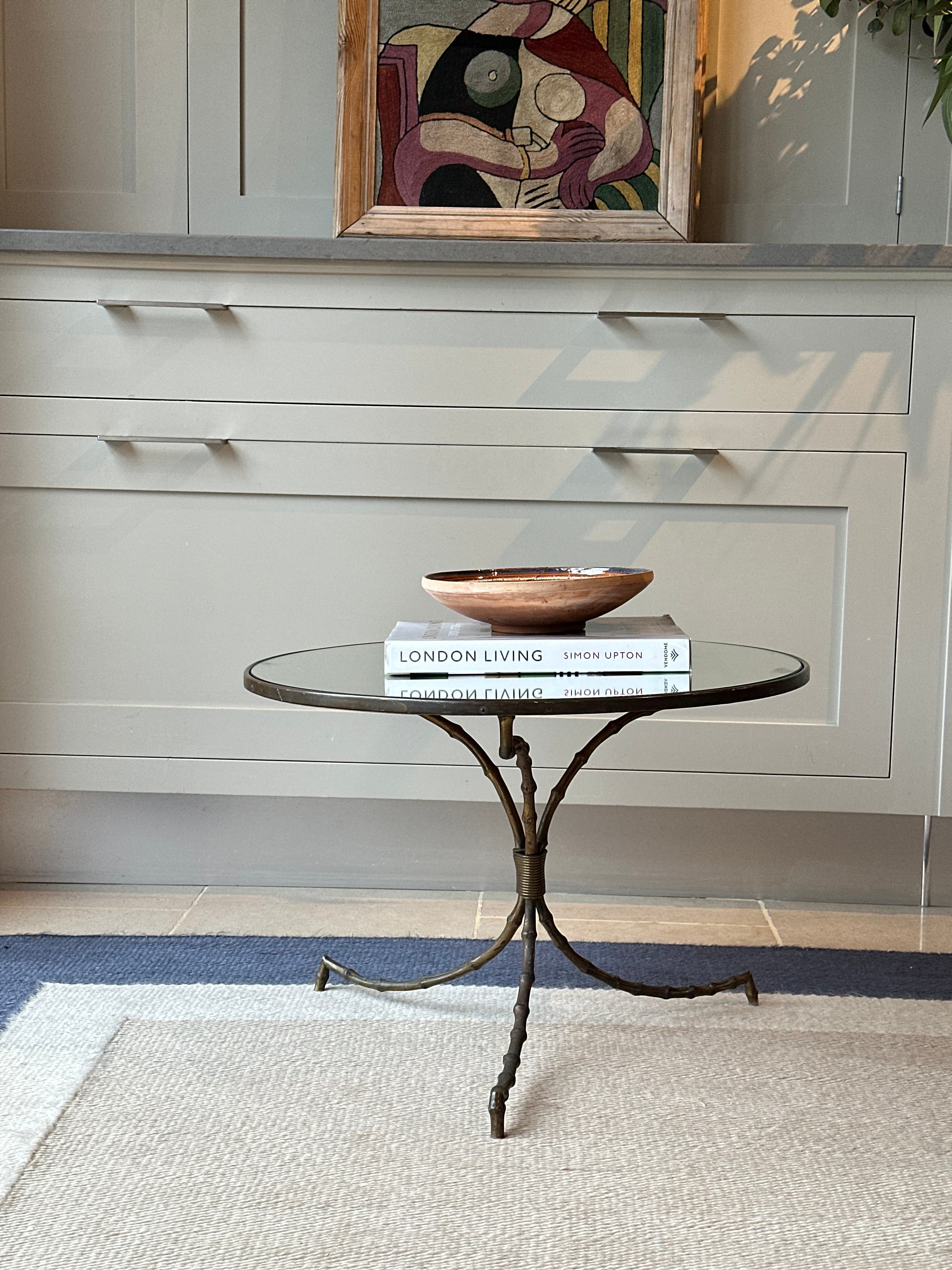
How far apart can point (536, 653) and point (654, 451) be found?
32.9 inches

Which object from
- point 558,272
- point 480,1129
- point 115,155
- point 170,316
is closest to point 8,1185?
point 480,1129

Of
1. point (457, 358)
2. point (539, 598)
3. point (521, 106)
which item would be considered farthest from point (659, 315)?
point (539, 598)

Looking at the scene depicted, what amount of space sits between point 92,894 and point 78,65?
5.12 ft

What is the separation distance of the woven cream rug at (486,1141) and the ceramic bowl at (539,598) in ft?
1.73

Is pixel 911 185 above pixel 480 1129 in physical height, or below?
above

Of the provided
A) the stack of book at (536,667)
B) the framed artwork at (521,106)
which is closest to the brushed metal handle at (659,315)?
the framed artwork at (521,106)

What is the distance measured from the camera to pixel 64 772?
1.97 meters

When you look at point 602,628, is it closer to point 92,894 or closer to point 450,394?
point 450,394

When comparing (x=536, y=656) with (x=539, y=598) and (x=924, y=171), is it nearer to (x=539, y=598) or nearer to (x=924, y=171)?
(x=539, y=598)

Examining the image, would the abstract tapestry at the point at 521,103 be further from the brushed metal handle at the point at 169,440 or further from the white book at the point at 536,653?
the white book at the point at 536,653

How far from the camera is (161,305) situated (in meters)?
1.89

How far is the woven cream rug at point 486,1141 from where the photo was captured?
1.05 meters

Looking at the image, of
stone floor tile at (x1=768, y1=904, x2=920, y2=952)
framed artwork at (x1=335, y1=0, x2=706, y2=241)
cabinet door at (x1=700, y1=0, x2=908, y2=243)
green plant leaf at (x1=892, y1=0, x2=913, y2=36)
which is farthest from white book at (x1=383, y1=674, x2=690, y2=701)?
green plant leaf at (x1=892, y1=0, x2=913, y2=36)

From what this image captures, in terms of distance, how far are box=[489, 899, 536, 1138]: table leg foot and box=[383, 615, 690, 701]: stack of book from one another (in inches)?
15.5
